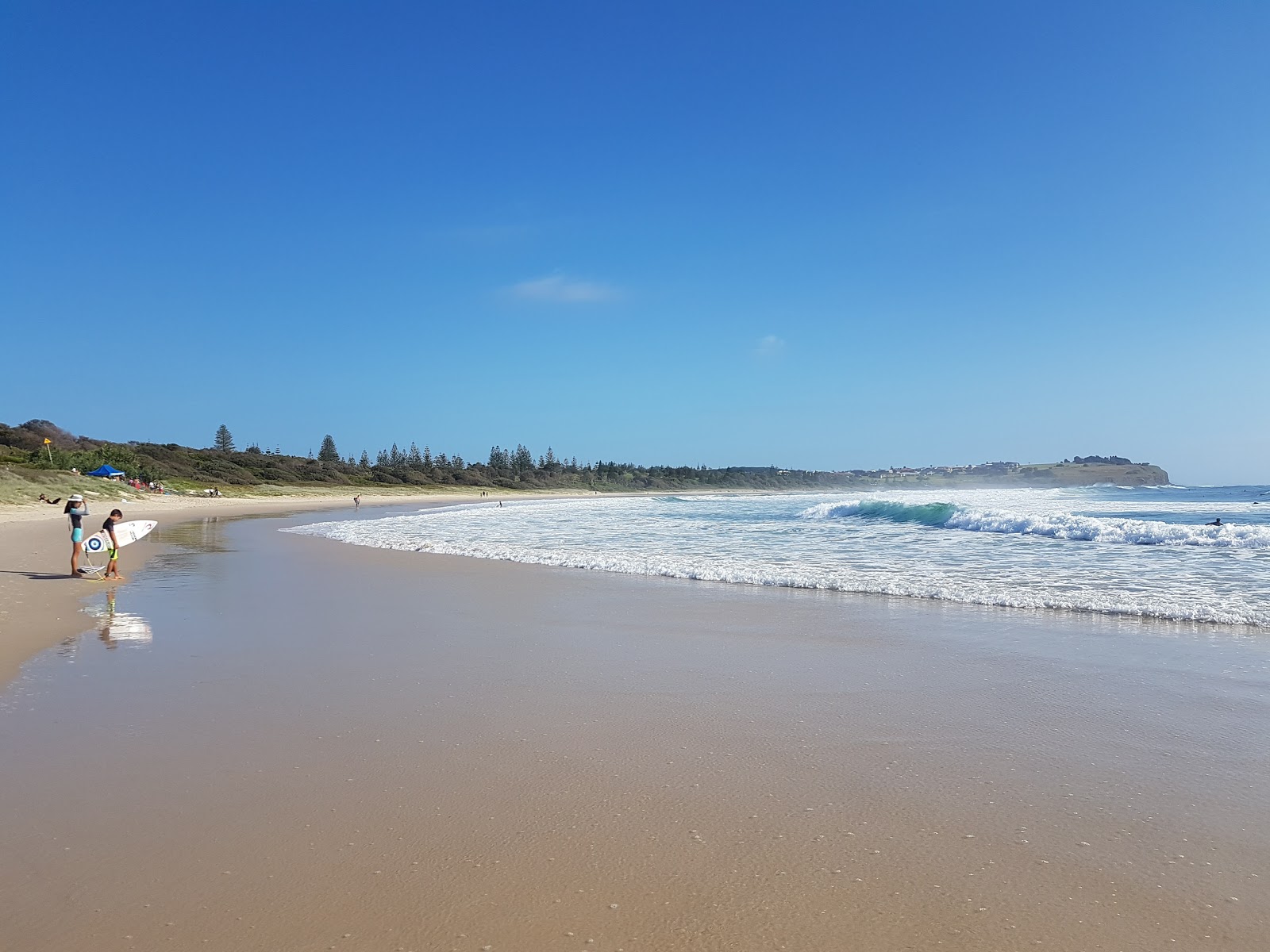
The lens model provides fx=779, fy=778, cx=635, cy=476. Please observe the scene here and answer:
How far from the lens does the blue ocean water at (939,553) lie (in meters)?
9.99

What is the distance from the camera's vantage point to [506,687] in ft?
18.7

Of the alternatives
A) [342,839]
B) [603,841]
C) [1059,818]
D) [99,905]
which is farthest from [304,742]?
[1059,818]

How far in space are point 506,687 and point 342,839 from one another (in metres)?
2.52

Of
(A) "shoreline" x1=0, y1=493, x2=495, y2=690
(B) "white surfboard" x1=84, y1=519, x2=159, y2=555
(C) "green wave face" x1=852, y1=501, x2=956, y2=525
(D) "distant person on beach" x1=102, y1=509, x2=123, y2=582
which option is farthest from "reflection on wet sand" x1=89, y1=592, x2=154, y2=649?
(C) "green wave face" x1=852, y1=501, x2=956, y2=525

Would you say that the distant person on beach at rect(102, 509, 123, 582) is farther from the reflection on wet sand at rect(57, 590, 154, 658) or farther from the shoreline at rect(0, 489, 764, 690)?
the reflection on wet sand at rect(57, 590, 154, 658)

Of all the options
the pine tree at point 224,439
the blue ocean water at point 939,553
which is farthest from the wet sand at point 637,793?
the pine tree at point 224,439

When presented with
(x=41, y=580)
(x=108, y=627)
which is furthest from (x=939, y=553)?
(x=41, y=580)

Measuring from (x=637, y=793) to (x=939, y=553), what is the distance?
1325 cm

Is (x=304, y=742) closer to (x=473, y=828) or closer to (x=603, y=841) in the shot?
(x=473, y=828)

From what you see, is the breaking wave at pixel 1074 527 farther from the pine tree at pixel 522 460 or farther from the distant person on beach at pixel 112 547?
the pine tree at pixel 522 460

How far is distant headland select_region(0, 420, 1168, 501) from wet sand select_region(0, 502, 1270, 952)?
3478 centimetres

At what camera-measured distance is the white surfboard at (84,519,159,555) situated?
12328 millimetres

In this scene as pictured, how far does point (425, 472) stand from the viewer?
110 m

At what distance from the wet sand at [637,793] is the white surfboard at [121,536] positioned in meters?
5.96
